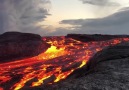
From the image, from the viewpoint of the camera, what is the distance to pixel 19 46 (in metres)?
28.8

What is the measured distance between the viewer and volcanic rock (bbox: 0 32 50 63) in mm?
27206

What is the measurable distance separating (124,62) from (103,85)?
2.23 m

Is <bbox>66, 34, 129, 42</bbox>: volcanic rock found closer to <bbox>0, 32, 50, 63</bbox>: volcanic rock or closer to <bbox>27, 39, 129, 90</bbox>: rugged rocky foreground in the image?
<bbox>0, 32, 50, 63</bbox>: volcanic rock

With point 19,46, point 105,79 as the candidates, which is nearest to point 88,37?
point 19,46

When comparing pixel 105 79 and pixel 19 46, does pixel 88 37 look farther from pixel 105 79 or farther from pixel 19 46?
pixel 105 79

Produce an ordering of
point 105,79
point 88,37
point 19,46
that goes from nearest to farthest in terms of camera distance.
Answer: point 105,79 < point 19,46 < point 88,37

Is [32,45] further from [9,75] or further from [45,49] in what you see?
[9,75]

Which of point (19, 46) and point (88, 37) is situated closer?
point (19, 46)

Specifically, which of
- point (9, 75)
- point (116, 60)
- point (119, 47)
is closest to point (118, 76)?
point (116, 60)

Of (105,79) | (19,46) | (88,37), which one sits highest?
(105,79)

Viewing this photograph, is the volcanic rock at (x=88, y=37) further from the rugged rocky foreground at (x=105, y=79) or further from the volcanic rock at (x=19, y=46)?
the rugged rocky foreground at (x=105, y=79)

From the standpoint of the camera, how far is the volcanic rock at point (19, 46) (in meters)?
27.2

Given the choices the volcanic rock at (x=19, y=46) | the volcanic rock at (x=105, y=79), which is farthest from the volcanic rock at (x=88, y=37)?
the volcanic rock at (x=105, y=79)

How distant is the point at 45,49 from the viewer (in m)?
29.9
